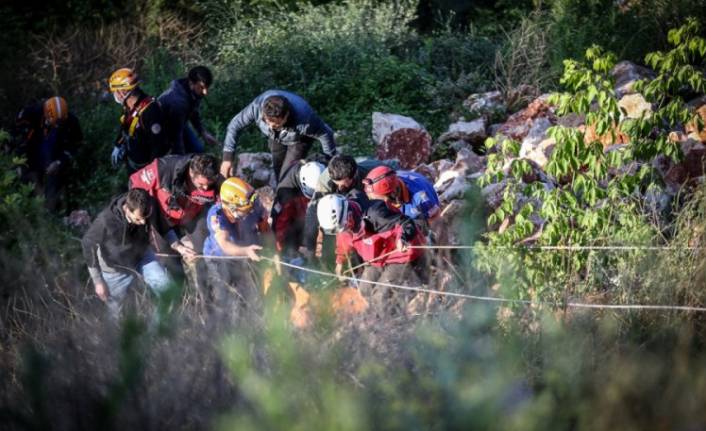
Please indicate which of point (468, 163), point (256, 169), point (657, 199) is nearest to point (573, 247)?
point (657, 199)

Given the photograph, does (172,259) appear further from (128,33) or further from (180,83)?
(128,33)

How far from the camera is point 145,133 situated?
9.00 metres

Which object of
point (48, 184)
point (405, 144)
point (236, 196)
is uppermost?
point (236, 196)

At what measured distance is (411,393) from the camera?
4.07 m

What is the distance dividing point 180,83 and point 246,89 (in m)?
3.54

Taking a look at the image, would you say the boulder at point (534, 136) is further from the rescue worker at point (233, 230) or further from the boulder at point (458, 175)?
the rescue worker at point (233, 230)

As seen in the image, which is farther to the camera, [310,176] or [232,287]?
[310,176]

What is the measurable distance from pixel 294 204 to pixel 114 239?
1.42 m

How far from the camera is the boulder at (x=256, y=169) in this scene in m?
10.5

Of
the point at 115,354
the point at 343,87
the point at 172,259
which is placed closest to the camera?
the point at 115,354

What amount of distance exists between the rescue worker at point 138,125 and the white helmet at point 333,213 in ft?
8.49

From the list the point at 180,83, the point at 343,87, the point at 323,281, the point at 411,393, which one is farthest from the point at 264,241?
the point at 343,87

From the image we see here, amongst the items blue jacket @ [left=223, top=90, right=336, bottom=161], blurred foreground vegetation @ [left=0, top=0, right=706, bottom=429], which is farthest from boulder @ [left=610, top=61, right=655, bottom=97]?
blue jacket @ [left=223, top=90, right=336, bottom=161]

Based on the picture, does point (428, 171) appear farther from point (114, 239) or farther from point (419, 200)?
point (114, 239)
